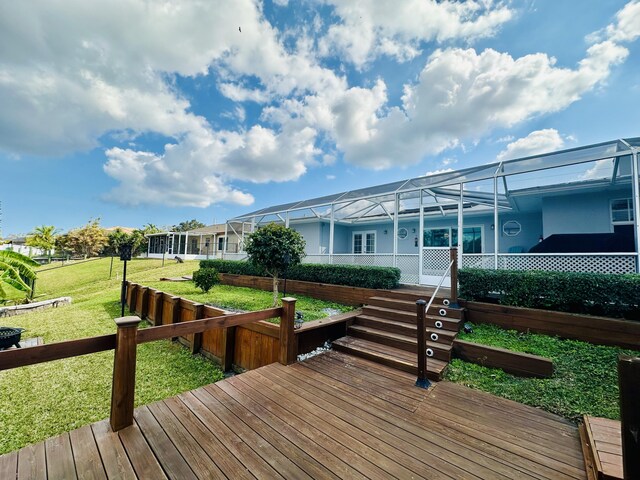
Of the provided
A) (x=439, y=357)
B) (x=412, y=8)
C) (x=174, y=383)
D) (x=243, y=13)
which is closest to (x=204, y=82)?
(x=243, y=13)

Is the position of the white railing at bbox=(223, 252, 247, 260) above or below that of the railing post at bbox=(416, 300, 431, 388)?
above

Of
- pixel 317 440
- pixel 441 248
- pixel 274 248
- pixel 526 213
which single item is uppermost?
pixel 526 213

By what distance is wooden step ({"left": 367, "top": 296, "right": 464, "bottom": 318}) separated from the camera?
520cm

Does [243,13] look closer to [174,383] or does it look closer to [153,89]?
[153,89]

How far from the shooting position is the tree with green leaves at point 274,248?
21.2ft

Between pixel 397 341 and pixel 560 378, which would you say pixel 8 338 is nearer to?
pixel 397 341

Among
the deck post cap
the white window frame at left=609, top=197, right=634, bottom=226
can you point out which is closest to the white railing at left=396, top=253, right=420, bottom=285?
the white window frame at left=609, top=197, right=634, bottom=226

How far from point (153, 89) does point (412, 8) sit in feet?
29.3

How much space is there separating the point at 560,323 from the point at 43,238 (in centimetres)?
3931

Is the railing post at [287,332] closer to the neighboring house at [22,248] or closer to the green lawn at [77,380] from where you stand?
the green lawn at [77,380]

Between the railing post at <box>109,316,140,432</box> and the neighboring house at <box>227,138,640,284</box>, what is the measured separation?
7.09 metres

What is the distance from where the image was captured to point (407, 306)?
5.54 metres

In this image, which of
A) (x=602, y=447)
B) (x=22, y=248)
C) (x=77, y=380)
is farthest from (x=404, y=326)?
(x=22, y=248)

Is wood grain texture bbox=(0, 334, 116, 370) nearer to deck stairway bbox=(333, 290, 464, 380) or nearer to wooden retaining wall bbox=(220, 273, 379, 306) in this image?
deck stairway bbox=(333, 290, 464, 380)
